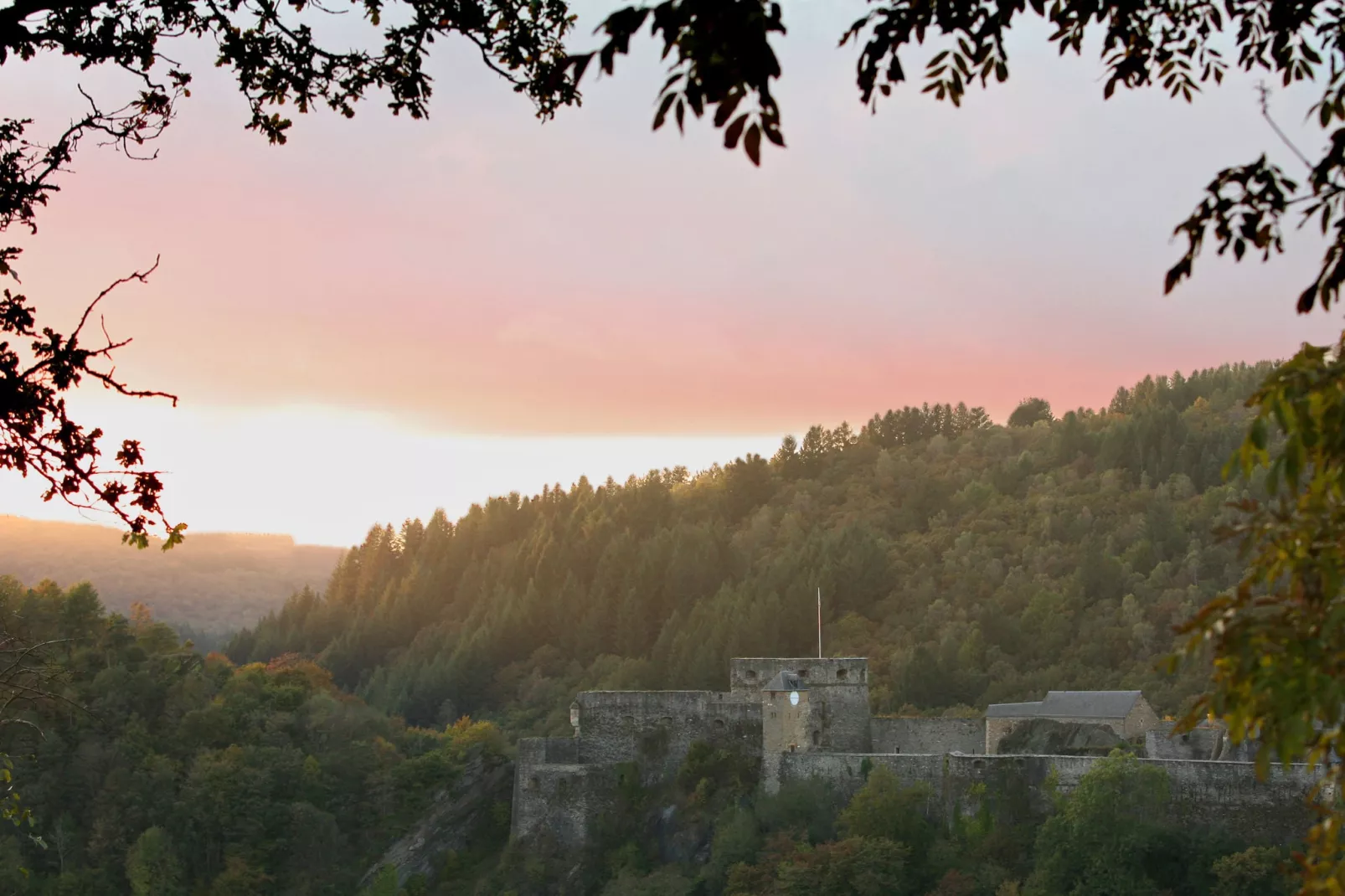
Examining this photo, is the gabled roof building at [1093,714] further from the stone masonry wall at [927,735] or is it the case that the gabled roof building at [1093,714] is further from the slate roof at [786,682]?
the slate roof at [786,682]

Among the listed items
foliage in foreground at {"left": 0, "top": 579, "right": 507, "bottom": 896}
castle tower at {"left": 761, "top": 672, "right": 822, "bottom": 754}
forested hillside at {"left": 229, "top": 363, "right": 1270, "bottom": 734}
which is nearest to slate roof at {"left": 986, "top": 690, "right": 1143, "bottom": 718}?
castle tower at {"left": 761, "top": 672, "right": 822, "bottom": 754}

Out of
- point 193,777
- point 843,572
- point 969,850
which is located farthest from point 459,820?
point 843,572

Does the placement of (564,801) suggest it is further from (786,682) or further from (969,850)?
(969,850)

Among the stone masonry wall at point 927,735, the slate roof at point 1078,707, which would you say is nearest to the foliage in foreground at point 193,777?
the stone masonry wall at point 927,735

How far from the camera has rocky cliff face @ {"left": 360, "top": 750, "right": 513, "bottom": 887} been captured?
38438mm

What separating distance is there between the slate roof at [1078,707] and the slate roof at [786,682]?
4079 mm

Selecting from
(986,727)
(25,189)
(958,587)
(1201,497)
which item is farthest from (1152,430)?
(25,189)

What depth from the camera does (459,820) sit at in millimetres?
39625

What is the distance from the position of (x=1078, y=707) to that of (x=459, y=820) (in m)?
15.2

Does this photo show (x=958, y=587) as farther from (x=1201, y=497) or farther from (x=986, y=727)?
(x=986, y=727)

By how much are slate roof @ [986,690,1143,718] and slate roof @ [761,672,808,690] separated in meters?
4.08

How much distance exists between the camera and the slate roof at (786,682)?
34562 mm

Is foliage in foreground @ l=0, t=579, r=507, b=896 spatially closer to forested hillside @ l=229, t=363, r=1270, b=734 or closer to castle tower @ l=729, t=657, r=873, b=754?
castle tower @ l=729, t=657, r=873, b=754

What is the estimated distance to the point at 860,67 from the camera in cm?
665
